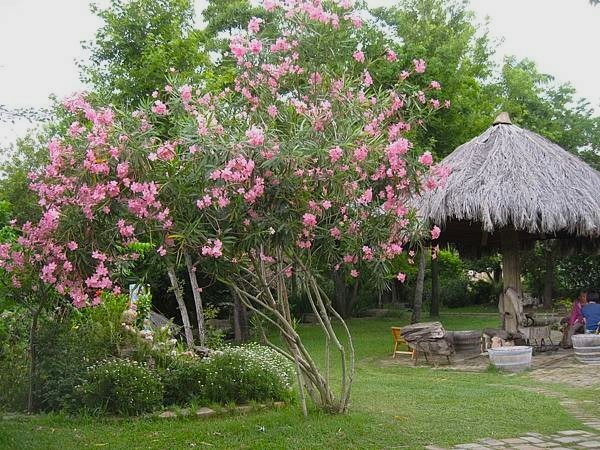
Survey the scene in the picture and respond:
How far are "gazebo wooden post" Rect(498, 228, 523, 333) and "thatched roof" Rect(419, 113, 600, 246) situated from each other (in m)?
1.17

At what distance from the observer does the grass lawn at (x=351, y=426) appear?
20.3 ft

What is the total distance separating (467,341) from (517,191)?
3034 mm

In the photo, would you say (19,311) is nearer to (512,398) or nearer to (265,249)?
(265,249)

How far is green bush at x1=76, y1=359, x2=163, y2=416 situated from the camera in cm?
731

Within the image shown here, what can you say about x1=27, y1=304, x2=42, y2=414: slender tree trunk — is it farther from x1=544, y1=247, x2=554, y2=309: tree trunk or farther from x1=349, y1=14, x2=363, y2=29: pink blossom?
x1=544, y1=247, x2=554, y2=309: tree trunk

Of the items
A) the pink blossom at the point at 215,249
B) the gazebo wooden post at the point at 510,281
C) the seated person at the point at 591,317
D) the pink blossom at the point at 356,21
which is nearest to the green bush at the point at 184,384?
the pink blossom at the point at 215,249

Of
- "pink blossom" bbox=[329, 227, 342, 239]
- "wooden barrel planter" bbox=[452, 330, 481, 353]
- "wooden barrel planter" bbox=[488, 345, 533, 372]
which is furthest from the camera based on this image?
"wooden barrel planter" bbox=[452, 330, 481, 353]

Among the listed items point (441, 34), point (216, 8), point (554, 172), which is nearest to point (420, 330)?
point (554, 172)

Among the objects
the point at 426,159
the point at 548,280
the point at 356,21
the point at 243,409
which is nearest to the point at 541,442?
the point at 426,159

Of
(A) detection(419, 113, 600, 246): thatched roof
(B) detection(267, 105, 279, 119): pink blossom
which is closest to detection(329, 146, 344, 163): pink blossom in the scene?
(B) detection(267, 105, 279, 119): pink blossom

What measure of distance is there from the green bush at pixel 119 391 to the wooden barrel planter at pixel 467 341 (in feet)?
24.9

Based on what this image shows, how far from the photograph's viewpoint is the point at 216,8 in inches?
985

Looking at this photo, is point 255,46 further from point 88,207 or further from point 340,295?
point 340,295

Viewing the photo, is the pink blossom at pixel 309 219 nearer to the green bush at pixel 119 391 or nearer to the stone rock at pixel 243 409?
the stone rock at pixel 243 409
